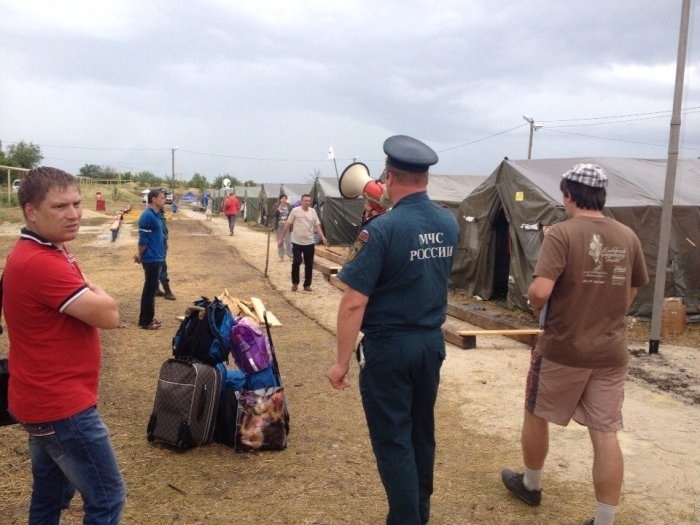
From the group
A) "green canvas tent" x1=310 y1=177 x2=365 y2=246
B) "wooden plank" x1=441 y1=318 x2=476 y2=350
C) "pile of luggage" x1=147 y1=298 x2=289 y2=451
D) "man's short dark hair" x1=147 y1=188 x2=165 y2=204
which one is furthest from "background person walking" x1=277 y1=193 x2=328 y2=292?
"green canvas tent" x1=310 y1=177 x2=365 y2=246

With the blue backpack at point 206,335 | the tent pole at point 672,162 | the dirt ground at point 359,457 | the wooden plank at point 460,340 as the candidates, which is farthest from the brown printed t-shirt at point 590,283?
the tent pole at point 672,162

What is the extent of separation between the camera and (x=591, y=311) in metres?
3.12

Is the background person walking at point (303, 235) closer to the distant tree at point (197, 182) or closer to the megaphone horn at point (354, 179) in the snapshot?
the megaphone horn at point (354, 179)

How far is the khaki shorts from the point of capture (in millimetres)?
3139

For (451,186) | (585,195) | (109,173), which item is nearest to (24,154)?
(109,173)

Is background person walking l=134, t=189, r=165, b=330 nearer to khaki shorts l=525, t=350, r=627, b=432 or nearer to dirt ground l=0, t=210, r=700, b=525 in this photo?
dirt ground l=0, t=210, r=700, b=525

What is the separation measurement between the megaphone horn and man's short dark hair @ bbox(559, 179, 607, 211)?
2.26m

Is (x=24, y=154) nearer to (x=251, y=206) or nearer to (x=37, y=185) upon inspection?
(x=251, y=206)

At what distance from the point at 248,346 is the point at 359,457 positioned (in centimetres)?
114

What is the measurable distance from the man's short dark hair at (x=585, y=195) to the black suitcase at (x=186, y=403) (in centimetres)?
272

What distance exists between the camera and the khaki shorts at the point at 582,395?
314 centimetres

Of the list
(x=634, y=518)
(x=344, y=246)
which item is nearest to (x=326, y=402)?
(x=634, y=518)

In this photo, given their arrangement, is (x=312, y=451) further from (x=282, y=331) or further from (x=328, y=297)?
(x=328, y=297)

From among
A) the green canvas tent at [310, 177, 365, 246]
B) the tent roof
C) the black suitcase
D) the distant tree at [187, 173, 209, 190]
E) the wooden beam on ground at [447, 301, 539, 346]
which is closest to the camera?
the black suitcase
